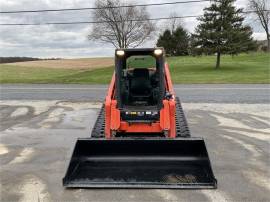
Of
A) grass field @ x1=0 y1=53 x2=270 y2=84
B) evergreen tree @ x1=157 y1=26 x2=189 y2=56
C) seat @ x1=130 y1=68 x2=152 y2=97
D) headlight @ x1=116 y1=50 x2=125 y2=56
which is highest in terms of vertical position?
headlight @ x1=116 y1=50 x2=125 y2=56

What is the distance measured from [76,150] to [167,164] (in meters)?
1.45

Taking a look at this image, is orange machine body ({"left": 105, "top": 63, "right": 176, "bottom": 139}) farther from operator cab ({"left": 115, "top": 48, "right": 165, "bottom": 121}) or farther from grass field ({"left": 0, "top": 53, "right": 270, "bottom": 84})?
grass field ({"left": 0, "top": 53, "right": 270, "bottom": 84})

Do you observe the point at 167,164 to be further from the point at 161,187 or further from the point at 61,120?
the point at 61,120

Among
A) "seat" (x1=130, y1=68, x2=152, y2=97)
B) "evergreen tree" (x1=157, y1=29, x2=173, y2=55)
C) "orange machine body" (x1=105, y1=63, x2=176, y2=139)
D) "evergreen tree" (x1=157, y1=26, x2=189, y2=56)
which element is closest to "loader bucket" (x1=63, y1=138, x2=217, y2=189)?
"orange machine body" (x1=105, y1=63, x2=176, y2=139)

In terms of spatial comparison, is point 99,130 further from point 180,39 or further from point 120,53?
point 180,39

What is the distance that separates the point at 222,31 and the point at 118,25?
44.0 ft

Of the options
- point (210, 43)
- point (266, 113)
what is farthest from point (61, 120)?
point (210, 43)

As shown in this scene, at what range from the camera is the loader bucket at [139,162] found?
5859 millimetres

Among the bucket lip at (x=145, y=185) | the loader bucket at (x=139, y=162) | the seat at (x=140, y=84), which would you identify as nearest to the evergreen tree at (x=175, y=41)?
the seat at (x=140, y=84)

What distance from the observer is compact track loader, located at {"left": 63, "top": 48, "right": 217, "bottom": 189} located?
583cm

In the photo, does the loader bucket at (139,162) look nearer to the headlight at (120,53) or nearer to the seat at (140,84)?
the seat at (140,84)

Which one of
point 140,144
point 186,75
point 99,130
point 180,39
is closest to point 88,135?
point 99,130

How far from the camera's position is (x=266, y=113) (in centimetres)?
1236

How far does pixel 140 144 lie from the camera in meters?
6.36
